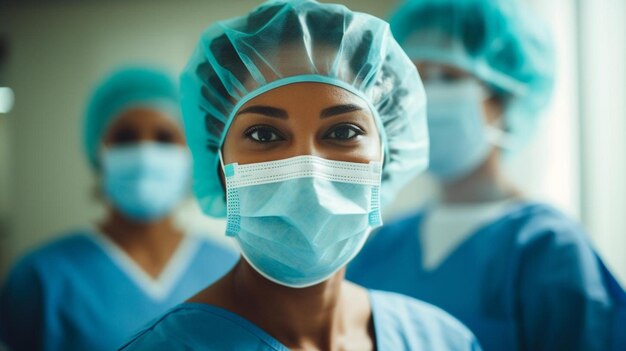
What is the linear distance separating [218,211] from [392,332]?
416 mm

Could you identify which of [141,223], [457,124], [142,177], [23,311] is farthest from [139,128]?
[457,124]

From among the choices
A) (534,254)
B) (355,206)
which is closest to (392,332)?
(355,206)

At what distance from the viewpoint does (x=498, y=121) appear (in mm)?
1697

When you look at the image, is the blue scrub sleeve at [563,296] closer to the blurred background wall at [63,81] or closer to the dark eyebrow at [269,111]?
the dark eyebrow at [269,111]

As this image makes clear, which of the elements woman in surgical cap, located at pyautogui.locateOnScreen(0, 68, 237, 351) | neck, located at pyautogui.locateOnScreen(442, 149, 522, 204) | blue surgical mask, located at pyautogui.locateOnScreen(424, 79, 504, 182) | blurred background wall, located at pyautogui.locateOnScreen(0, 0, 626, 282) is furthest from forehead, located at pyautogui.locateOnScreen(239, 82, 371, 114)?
blurred background wall, located at pyautogui.locateOnScreen(0, 0, 626, 282)

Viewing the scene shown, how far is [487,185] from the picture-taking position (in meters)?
1.68

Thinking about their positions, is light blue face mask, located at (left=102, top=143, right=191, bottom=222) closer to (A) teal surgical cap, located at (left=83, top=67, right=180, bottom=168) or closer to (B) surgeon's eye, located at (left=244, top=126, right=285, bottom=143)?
(A) teal surgical cap, located at (left=83, top=67, right=180, bottom=168)

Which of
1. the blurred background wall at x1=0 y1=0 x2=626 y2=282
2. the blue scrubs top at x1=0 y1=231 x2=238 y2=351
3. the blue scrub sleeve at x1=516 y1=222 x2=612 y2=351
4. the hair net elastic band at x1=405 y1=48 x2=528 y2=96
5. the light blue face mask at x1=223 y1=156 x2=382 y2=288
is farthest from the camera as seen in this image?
the blurred background wall at x1=0 y1=0 x2=626 y2=282

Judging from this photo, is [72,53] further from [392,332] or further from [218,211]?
[392,332]

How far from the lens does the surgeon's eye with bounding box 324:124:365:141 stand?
3.10 feet

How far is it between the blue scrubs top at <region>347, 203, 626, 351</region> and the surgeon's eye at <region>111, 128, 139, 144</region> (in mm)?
1013

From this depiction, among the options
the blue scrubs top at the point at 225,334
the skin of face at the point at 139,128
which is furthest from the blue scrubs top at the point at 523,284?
the skin of face at the point at 139,128

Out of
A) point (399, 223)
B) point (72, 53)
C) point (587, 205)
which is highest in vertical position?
point (72, 53)

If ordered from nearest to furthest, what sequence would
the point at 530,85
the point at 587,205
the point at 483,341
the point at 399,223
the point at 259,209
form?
1. the point at 259,209
2. the point at 483,341
3. the point at 530,85
4. the point at 399,223
5. the point at 587,205
